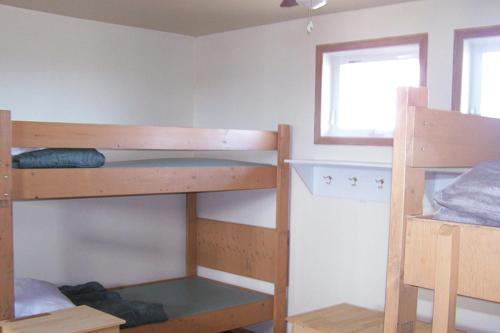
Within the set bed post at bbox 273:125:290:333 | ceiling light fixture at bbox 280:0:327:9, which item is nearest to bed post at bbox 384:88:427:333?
ceiling light fixture at bbox 280:0:327:9

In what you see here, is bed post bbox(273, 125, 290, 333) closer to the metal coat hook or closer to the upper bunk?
the upper bunk

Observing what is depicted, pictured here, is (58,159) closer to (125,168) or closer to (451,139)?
(125,168)

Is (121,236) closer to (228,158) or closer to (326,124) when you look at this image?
(228,158)

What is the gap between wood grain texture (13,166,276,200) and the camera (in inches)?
99.6

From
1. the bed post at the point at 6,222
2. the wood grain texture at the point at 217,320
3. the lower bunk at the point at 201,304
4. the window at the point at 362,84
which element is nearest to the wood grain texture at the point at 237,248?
the lower bunk at the point at 201,304

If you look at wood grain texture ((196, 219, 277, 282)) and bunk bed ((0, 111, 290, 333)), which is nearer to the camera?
bunk bed ((0, 111, 290, 333))

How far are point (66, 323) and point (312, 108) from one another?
187 cm

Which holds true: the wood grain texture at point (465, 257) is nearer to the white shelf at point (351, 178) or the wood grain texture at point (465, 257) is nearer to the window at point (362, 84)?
the white shelf at point (351, 178)

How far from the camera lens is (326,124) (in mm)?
3561

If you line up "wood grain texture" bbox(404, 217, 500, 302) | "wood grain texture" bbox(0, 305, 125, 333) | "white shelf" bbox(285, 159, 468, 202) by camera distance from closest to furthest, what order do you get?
"wood grain texture" bbox(404, 217, 500, 302), "wood grain texture" bbox(0, 305, 125, 333), "white shelf" bbox(285, 159, 468, 202)

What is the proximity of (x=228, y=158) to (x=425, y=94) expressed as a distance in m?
2.58

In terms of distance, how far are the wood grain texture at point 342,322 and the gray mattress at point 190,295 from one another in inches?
28.5

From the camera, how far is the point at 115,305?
10.7ft

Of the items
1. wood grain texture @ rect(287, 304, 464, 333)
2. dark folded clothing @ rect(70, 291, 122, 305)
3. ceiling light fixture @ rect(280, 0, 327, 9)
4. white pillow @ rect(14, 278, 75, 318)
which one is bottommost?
dark folded clothing @ rect(70, 291, 122, 305)
